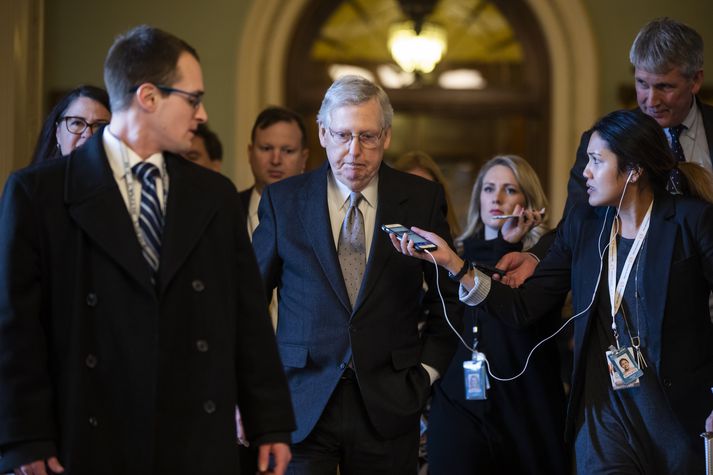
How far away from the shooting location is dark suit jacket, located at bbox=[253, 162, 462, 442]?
364cm

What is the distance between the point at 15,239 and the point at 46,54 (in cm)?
612

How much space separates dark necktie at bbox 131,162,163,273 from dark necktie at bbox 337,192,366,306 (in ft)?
3.51

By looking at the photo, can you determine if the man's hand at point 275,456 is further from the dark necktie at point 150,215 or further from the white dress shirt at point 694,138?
the white dress shirt at point 694,138

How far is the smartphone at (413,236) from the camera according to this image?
3.55 m

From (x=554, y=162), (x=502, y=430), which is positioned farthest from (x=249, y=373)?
(x=554, y=162)

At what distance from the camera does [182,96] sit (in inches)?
111

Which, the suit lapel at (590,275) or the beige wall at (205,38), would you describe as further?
the beige wall at (205,38)

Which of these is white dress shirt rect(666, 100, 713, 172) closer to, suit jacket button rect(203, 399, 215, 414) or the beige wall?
suit jacket button rect(203, 399, 215, 414)

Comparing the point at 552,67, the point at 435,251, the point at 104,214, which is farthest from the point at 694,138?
the point at 552,67

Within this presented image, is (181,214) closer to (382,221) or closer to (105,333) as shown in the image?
(105,333)

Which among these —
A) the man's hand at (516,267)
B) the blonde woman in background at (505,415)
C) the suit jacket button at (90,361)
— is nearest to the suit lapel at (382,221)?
Answer: the man's hand at (516,267)

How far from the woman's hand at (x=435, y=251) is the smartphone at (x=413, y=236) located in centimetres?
2

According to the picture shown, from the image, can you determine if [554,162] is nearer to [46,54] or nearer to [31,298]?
[46,54]

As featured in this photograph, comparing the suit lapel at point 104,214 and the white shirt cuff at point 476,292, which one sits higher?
the suit lapel at point 104,214
